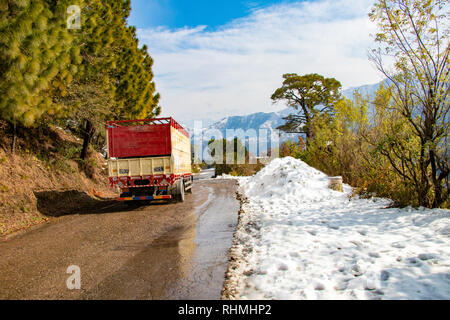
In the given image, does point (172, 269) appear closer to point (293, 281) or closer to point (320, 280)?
point (293, 281)

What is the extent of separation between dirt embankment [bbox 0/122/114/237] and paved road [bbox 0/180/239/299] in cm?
119

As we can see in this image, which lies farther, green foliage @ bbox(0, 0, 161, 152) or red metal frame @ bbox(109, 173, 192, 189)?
red metal frame @ bbox(109, 173, 192, 189)

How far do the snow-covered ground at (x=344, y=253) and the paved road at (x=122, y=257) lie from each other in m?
0.52

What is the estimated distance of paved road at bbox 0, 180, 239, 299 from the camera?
3.87 metres

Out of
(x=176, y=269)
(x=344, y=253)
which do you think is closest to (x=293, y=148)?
(x=344, y=253)

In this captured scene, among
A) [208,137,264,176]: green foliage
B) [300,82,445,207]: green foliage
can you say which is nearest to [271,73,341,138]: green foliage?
[208,137,264,176]: green foliage

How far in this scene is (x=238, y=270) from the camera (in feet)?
14.4

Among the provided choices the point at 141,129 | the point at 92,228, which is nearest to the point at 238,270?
the point at 92,228

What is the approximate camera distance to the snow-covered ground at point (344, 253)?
3404 millimetres

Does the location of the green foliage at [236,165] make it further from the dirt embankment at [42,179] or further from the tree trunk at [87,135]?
the dirt embankment at [42,179]

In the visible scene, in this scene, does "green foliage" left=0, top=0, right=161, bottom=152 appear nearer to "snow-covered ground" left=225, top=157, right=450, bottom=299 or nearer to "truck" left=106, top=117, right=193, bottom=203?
"truck" left=106, top=117, right=193, bottom=203

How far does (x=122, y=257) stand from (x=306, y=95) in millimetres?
28923

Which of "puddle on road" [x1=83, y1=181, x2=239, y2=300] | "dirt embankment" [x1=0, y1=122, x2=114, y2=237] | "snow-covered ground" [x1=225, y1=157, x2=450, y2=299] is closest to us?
"snow-covered ground" [x1=225, y1=157, x2=450, y2=299]

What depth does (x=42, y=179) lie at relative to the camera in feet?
38.6
